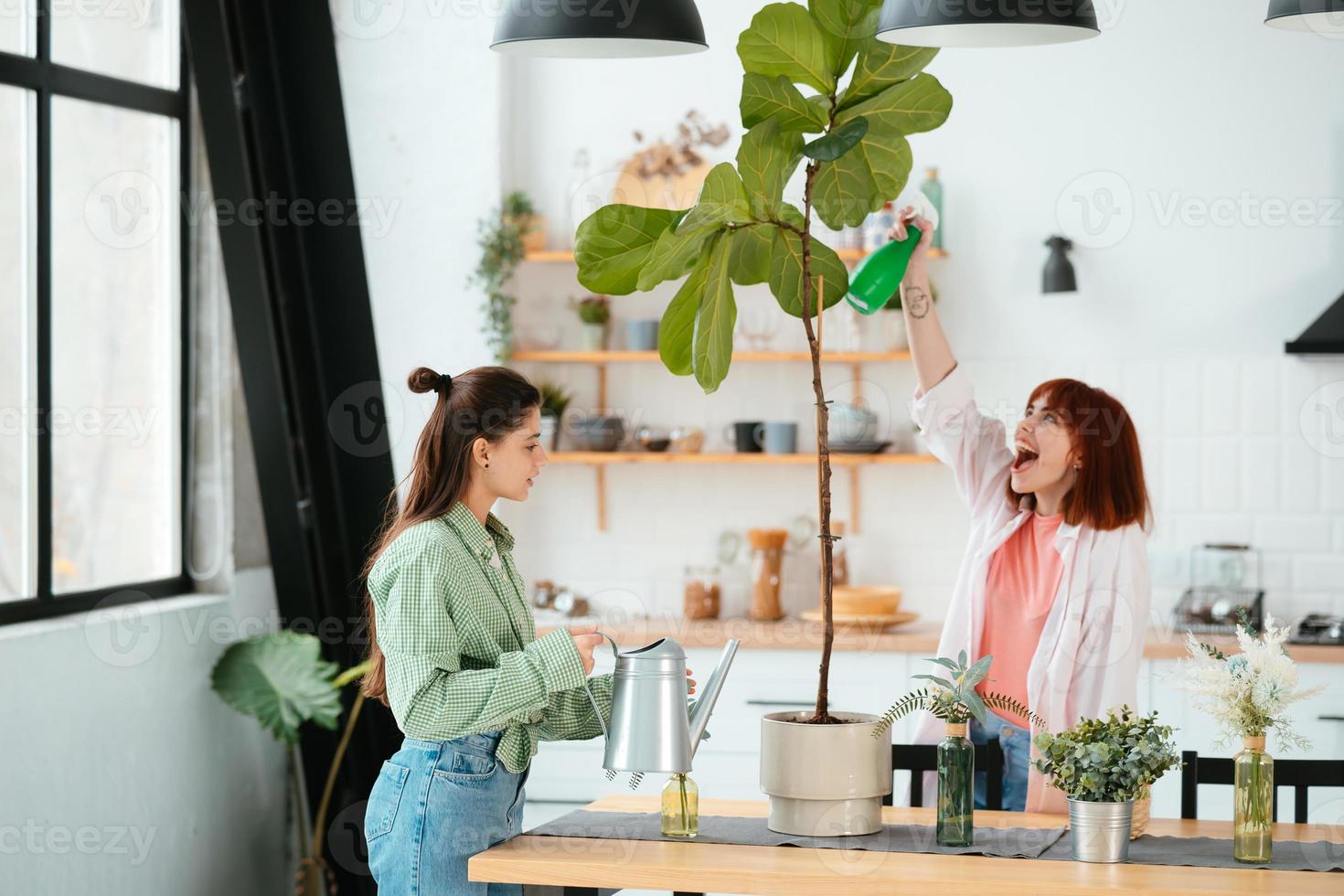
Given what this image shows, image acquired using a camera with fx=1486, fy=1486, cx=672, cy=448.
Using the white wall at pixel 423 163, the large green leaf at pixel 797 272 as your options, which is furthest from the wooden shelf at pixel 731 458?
the large green leaf at pixel 797 272

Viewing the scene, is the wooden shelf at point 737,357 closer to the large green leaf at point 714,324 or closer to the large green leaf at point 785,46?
the large green leaf at point 714,324

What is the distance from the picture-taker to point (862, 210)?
8.71 feet

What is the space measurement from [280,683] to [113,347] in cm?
105

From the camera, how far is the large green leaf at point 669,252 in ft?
8.13

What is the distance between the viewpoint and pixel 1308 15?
2.47 metres

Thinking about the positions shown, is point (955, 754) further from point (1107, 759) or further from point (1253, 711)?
point (1253, 711)

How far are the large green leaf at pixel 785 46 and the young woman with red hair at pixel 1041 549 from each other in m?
0.55

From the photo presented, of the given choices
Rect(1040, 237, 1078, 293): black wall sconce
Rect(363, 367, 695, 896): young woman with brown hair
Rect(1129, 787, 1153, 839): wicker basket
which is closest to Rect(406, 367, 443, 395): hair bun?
Rect(363, 367, 695, 896): young woman with brown hair

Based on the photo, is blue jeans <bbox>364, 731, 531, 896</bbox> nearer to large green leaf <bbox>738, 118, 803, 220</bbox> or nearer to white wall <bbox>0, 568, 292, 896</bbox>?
large green leaf <bbox>738, 118, 803, 220</bbox>

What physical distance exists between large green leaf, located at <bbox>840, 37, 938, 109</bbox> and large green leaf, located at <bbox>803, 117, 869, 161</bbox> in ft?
0.21

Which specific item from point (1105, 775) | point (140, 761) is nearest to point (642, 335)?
point (140, 761)

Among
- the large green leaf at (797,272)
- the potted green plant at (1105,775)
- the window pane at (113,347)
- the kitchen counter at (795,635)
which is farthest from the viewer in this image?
the kitchen counter at (795,635)

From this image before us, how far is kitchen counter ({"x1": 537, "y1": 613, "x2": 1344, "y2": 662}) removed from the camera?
4.36m

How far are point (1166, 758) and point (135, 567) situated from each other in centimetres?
303
